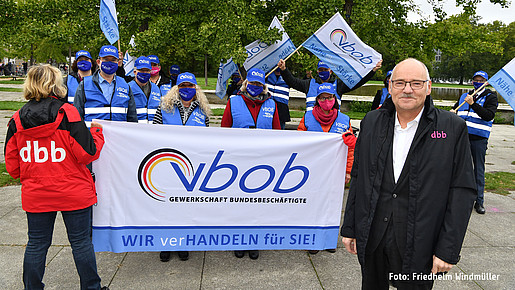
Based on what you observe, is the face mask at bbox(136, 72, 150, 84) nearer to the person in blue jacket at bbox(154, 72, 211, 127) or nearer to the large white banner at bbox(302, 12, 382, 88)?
the person in blue jacket at bbox(154, 72, 211, 127)

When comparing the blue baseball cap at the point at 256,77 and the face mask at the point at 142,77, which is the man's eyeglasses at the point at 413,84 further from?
the face mask at the point at 142,77

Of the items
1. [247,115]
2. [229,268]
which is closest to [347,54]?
[247,115]

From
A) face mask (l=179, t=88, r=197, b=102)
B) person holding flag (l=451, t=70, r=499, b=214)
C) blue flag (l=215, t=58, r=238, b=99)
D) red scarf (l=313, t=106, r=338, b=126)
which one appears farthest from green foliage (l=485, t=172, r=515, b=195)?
face mask (l=179, t=88, r=197, b=102)

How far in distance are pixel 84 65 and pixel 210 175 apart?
3.27 meters

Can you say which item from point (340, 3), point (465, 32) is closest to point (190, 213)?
point (340, 3)

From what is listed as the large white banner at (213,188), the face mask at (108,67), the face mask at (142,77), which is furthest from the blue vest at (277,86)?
the large white banner at (213,188)

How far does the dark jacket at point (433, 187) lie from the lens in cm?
213

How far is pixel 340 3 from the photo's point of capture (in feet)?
26.7

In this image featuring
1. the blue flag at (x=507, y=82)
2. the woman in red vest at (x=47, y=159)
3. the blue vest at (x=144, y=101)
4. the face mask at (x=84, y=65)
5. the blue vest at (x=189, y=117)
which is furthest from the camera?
the blue vest at (x=144, y=101)

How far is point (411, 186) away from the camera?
86.5 inches

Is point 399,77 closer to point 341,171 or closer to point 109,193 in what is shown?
point 341,171

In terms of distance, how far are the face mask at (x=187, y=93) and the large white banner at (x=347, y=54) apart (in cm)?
266

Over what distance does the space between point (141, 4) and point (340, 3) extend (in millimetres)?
4433

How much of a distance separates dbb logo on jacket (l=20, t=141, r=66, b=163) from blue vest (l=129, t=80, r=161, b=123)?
11.3ft
